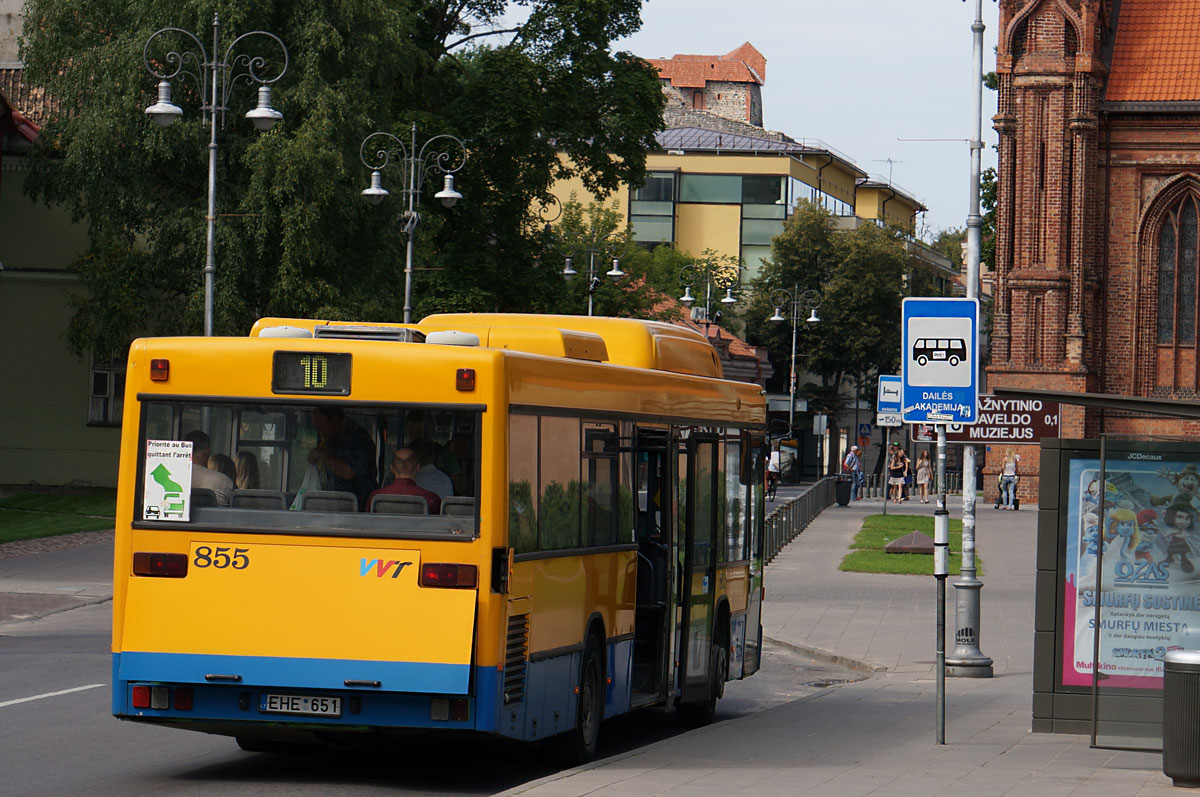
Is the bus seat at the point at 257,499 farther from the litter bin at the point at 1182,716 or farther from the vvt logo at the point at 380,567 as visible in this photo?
the litter bin at the point at 1182,716

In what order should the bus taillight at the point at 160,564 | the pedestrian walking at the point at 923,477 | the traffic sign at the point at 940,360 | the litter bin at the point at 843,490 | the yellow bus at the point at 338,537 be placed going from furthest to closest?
the pedestrian walking at the point at 923,477 < the litter bin at the point at 843,490 < the traffic sign at the point at 940,360 < the bus taillight at the point at 160,564 < the yellow bus at the point at 338,537

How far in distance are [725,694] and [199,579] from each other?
27.3 feet

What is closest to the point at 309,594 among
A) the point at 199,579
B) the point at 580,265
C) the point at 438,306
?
the point at 199,579

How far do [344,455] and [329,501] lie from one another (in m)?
0.27

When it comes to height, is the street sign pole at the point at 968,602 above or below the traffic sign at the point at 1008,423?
below

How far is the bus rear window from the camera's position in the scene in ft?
32.3

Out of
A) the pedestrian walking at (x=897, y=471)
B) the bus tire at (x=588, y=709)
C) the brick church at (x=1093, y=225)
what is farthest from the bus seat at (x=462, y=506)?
the pedestrian walking at (x=897, y=471)

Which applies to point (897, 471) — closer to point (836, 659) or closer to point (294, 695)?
point (836, 659)

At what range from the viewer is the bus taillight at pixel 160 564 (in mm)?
9945

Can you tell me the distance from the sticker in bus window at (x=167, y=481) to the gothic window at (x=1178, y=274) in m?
54.1

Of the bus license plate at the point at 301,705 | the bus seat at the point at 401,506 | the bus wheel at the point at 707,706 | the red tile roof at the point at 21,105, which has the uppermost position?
the red tile roof at the point at 21,105

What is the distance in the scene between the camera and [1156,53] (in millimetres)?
61906

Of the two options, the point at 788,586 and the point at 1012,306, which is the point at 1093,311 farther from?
the point at 788,586

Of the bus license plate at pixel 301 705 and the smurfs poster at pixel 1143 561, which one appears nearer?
the bus license plate at pixel 301 705
